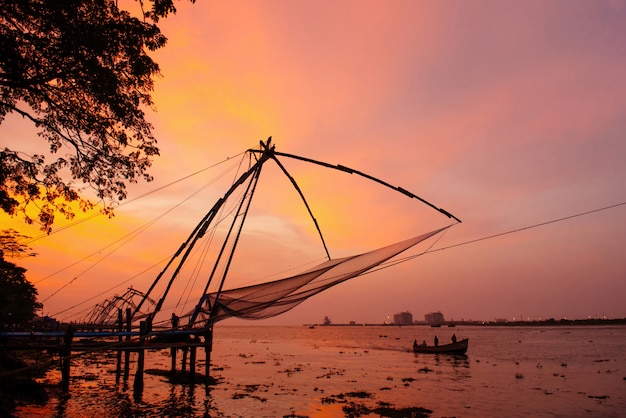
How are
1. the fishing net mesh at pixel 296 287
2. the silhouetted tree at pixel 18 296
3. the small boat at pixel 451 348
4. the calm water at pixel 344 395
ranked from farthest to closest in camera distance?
the small boat at pixel 451 348 → the silhouetted tree at pixel 18 296 → the calm water at pixel 344 395 → the fishing net mesh at pixel 296 287

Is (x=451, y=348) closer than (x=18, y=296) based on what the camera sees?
No

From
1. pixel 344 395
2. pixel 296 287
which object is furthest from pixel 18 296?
pixel 296 287

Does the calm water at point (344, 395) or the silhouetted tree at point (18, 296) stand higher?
the silhouetted tree at point (18, 296)

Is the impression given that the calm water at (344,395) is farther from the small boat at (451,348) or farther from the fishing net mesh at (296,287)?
the small boat at (451,348)

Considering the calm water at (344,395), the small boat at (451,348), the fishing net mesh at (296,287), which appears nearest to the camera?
the fishing net mesh at (296,287)

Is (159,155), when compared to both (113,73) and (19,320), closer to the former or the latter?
(113,73)

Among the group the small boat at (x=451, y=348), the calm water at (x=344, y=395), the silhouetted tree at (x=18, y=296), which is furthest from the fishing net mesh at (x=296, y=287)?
the small boat at (x=451, y=348)

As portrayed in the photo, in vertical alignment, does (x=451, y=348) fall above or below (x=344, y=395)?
below

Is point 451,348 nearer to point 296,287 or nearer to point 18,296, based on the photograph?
point 296,287

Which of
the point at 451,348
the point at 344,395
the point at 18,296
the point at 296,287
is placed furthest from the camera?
the point at 451,348

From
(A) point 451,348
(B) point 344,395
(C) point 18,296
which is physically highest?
(C) point 18,296

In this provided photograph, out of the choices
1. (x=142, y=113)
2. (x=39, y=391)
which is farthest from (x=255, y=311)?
(x=39, y=391)

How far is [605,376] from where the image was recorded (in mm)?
26922

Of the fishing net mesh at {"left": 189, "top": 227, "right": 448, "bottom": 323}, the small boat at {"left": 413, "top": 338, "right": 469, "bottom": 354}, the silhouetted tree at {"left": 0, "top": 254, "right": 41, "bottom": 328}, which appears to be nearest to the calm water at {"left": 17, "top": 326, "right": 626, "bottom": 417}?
the fishing net mesh at {"left": 189, "top": 227, "right": 448, "bottom": 323}
